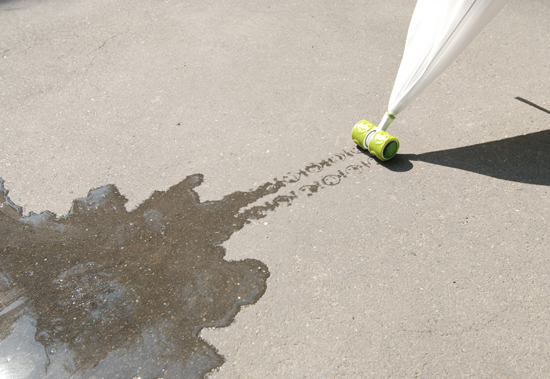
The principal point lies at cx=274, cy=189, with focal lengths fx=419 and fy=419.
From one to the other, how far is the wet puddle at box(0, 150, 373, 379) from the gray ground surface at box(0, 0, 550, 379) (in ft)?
0.35

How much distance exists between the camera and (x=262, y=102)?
4285 mm

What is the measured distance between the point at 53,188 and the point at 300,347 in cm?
238

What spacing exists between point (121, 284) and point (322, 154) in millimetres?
1947

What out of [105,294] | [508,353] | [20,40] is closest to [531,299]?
[508,353]

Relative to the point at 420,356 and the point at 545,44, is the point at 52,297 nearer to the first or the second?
the point at 420,356

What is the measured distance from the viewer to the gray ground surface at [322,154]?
246 centimetres

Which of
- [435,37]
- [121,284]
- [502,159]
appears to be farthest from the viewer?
[502,159]

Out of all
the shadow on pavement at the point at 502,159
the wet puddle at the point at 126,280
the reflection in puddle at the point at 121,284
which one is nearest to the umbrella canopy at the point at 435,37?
the shadow on pavement at the point at 502,159

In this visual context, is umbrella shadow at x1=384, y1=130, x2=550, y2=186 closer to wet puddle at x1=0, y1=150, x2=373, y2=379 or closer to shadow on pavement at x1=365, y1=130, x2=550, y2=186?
shadow on pavement at x1=365, y1=130, x2=550, y2=186

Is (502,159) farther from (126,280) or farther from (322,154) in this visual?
(126,280)

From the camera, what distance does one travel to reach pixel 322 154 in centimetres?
369

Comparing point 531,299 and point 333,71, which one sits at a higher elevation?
point 333,71

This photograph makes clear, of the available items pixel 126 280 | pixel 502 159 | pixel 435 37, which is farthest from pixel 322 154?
pixel 126 280

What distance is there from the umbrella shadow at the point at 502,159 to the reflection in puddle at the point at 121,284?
144 cm
